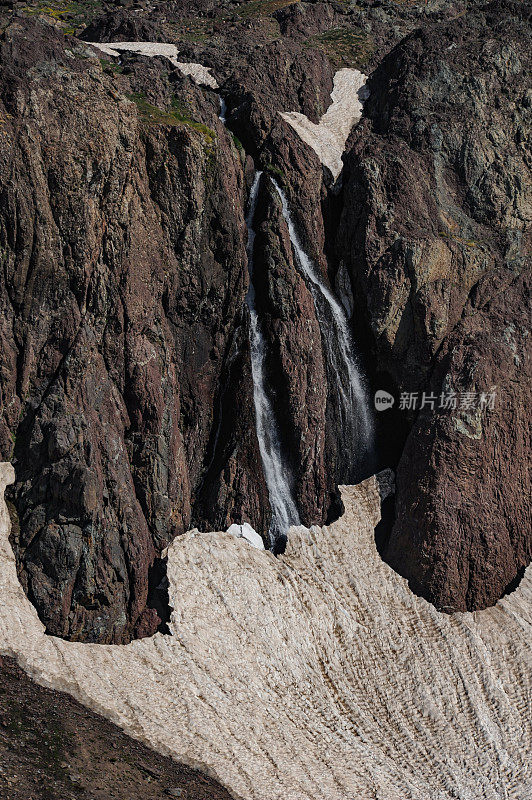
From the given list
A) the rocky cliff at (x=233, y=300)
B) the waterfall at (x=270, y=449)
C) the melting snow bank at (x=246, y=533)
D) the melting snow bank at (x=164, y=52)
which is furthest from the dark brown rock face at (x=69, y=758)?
the melting snow bank at (x=164, y=52)

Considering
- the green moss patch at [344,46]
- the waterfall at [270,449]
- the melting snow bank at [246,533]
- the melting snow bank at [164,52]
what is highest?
the green moss patch at [344,46]

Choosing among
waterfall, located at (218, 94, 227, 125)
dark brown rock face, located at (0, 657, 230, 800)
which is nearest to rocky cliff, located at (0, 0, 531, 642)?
waterfall, located at (218, 94, 227, 125)

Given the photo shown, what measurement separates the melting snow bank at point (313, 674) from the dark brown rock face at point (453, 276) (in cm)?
241

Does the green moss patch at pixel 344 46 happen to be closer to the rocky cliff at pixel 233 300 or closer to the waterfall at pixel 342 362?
the rocky cliff at pixel 233 300

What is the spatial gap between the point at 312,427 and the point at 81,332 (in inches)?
472

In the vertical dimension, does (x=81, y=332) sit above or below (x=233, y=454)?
above

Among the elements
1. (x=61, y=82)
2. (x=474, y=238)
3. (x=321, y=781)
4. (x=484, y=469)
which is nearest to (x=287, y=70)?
(x=474, y=238)

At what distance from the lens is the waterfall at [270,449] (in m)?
37.4

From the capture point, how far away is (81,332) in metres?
32.1

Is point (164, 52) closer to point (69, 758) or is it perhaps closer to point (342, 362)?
point (342, 362)

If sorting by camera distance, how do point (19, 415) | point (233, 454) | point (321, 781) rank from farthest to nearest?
point (233, 454), point (19, 415), point (321, 781)

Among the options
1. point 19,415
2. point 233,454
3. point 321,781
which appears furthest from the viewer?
point 233,454

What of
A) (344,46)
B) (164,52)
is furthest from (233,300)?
(344,46)

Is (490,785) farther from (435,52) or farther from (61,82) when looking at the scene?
(435,52)
